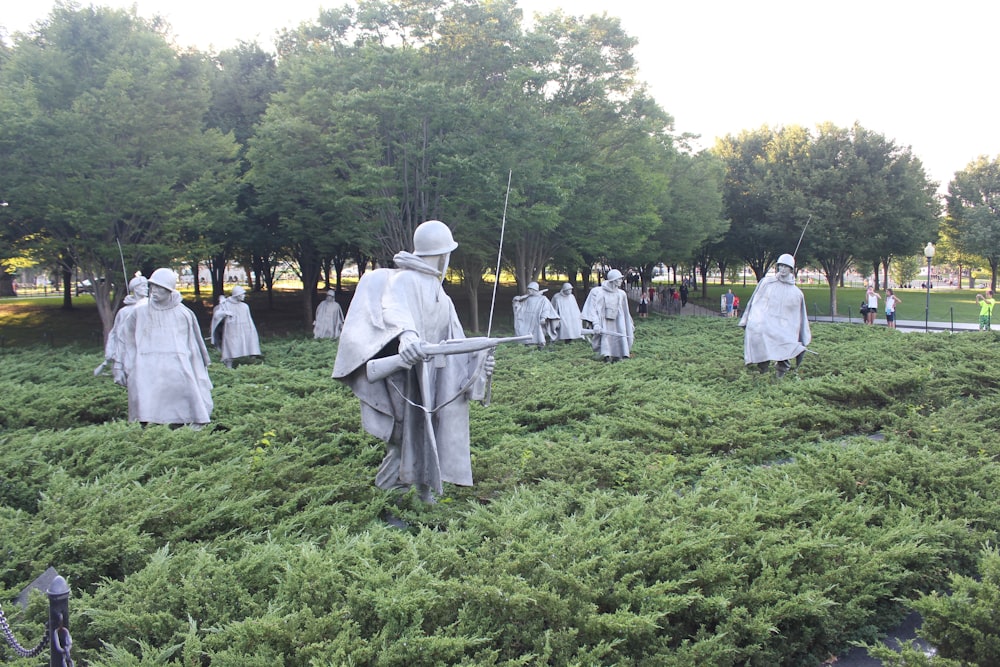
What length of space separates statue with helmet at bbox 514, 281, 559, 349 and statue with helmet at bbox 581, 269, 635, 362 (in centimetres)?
219

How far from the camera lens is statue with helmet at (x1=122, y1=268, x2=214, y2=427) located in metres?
8.73

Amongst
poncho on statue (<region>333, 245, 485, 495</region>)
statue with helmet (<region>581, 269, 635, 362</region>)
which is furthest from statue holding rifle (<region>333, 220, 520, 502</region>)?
statue with helmet (<region>581, 269, 635, 362</region>)

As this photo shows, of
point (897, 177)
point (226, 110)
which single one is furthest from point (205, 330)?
point (897, 177)

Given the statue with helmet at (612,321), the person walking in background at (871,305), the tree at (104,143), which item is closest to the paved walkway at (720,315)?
the person walking in background at (871,305)

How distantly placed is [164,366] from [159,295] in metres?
0.88

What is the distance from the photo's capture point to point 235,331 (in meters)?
17.9

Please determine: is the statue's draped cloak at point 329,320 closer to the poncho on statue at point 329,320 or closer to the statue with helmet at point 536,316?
the poncho on statue at point 329,320

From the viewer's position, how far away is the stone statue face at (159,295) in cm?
882

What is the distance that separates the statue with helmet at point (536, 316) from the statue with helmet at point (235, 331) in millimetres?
6855

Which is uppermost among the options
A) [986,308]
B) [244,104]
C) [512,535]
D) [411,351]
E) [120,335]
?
[244,104]

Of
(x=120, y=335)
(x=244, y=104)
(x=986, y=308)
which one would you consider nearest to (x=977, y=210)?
(x=986, y=308)

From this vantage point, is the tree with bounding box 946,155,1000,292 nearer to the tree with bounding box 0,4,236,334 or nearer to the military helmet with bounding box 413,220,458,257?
the tree with bounding box 0,4,236,334

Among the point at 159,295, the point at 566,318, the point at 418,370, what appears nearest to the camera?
the point at 418,370

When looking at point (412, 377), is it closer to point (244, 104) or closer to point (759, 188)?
point (244, 104)
